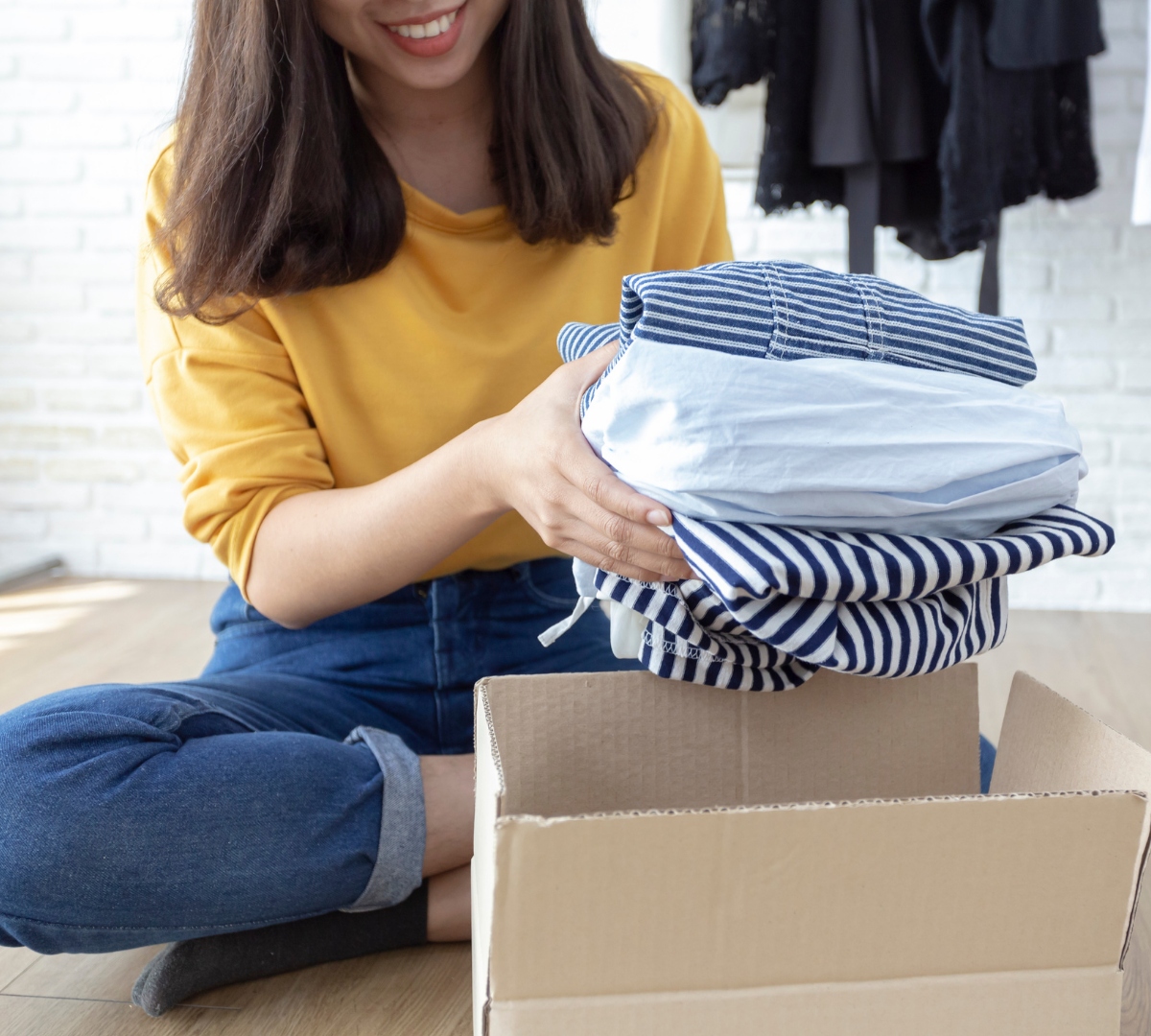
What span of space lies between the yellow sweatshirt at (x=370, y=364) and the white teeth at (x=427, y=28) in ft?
0.43

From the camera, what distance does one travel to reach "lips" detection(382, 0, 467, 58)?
0.80 meters

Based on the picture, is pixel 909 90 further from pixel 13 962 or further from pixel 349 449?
pixel 13 962

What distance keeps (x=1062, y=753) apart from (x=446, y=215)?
24.6 inches

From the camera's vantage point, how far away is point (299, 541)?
798 mm

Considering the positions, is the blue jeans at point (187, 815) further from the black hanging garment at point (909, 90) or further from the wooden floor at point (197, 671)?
the black hanging garment at point (909, 90)

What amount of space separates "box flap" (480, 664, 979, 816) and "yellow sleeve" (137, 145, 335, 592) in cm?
37

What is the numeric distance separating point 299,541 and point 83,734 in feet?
0.64

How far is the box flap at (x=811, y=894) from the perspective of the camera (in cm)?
40

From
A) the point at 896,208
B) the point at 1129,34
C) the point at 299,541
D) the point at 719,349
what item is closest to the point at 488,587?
the point at 299,541

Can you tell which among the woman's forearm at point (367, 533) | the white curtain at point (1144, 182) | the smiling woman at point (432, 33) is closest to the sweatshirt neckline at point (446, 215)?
the smiling woman at point (432, 33)

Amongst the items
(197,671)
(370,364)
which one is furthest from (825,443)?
(197,671)

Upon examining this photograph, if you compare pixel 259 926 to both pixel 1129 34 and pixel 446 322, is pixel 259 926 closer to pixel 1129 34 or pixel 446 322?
pixel 446 322

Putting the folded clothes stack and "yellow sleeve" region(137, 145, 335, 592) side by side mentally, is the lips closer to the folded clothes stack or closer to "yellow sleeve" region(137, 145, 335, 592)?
"yellow sleeve" region(137, 145, 335, 592)

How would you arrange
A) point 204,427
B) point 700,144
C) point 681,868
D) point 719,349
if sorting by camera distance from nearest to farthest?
point 681,868 → point 719,349 → point 204,427 → point 700,144
